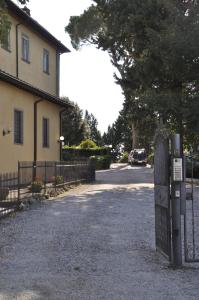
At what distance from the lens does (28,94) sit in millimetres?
25328

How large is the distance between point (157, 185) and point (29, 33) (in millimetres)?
19897

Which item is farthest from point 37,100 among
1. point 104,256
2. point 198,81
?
point 104,256

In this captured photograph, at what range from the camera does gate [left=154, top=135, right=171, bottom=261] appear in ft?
27.1

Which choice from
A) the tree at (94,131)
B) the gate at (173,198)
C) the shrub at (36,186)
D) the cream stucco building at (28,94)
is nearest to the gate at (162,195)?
the gate at (173,198)

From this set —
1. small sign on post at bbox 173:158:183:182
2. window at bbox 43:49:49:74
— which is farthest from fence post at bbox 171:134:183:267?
window at bbox 43:49:49:74

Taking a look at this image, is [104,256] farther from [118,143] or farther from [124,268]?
[118,143]

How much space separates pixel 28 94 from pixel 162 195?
1755 cm

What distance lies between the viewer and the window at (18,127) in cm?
2412

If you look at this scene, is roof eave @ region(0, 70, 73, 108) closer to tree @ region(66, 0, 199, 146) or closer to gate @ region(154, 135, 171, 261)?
tree @ region(66, 0, 199, 146)

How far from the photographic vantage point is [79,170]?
27172 millimetres


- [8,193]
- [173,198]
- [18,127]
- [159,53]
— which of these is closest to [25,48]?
[18,127]

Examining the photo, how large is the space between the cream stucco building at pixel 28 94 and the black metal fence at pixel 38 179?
67.8 inches

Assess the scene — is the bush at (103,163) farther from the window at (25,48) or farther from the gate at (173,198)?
the gate at (173,198)

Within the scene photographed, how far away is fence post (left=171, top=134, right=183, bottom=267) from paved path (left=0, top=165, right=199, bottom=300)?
0.84 feet
